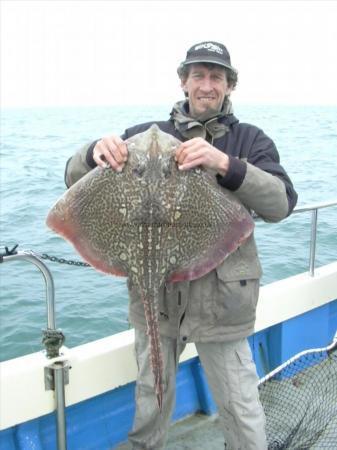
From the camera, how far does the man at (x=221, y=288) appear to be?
2561mm

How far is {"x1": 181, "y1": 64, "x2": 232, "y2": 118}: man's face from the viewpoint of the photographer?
2.73 m

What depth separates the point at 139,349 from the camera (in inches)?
114

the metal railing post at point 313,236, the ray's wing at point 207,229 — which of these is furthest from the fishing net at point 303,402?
the ray's wing at point 207,229

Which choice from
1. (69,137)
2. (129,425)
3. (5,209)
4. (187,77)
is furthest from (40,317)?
(69,137)

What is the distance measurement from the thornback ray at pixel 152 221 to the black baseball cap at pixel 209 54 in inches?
22.5

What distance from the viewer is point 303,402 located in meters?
3.80

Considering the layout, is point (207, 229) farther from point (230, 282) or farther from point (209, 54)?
point (209, 54)

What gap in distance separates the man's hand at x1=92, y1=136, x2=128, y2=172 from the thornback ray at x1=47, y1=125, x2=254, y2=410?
0.03m

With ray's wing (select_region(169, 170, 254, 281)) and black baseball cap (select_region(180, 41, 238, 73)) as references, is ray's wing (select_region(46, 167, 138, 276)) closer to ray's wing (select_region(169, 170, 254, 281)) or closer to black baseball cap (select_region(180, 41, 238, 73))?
ray's wing (select_region(169, 170, 254, 281))

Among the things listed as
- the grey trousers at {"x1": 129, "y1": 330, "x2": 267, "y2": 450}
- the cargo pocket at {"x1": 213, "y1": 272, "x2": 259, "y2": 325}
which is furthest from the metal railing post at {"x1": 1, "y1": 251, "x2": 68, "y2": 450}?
the cargo pocket at {"x1": 213, "y1": 272, "x2": 259, "y2": 325}

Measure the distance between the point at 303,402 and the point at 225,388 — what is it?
1.36m

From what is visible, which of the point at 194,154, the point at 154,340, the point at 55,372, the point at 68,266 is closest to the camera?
the point at 194,154

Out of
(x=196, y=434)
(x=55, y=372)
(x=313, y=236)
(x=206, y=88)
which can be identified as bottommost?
(x=196, y=434)

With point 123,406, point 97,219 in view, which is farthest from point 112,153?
point 123,406
